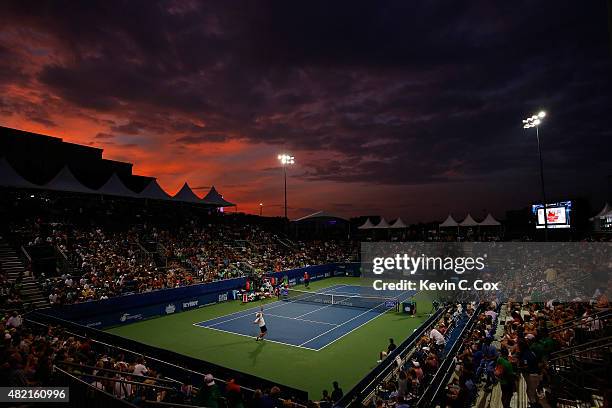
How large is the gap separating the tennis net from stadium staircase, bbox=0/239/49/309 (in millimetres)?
16634

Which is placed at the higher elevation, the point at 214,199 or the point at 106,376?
the point at 214,199

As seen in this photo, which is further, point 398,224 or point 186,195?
point 398,224

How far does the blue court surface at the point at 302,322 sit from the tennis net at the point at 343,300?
0.24 metres

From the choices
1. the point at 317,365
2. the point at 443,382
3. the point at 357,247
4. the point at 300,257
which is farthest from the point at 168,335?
A: the point at 357,247

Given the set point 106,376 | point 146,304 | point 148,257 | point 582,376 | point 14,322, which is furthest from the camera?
point 148,257

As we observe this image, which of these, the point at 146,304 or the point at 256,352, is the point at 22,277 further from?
the point at 256,352

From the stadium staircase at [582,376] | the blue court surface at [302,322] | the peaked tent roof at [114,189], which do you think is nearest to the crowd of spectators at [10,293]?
the blue court surface at [302,322]

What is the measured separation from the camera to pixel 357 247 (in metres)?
49.9

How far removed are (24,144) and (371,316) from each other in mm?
38608

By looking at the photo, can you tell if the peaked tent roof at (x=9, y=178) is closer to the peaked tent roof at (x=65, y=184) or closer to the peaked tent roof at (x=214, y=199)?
the peaked tent roof at (x=65, y=184)

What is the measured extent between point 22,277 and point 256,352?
15246 millimetres

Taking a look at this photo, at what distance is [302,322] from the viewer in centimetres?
2225

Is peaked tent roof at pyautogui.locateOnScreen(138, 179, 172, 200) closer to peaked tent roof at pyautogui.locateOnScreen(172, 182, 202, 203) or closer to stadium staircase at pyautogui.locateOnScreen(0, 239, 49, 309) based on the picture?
peaked tent roof at pyautogui.locateOnScreen(172, 182, 202, 203)


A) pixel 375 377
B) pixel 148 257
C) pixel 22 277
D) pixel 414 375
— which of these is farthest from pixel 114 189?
pixel 414 375
